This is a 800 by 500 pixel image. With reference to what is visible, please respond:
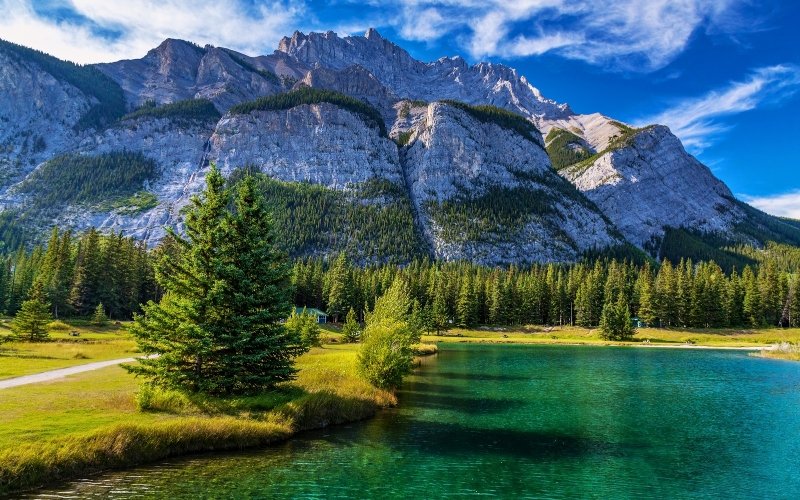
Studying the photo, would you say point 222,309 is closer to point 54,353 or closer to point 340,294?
point 54,353

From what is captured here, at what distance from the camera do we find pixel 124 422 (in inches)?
945

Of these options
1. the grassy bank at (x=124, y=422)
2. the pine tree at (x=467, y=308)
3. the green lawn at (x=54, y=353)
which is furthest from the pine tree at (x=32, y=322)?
the pine tree at (x=467, y=308)

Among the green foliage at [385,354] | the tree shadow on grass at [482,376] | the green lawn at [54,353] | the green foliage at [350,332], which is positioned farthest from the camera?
the green foliage at [350,332]

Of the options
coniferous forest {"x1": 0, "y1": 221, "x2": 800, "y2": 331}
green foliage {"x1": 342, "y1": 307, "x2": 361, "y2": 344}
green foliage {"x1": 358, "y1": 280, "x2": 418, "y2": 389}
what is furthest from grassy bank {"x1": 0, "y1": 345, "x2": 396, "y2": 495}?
coniferous forest {"x1": 0, "y1": 221, "x2": 800, "y2": 331}

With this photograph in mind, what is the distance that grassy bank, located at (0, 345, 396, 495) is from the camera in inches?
779

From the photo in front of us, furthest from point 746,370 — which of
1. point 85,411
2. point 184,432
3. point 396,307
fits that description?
point 85,411

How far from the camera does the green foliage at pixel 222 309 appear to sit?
30344 millimetres

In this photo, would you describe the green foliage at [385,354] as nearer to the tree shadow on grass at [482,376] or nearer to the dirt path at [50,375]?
the tree shadow on grass at [482,376]

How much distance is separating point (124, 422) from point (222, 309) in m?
9.14

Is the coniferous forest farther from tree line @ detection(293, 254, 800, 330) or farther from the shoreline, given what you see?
the shoreline

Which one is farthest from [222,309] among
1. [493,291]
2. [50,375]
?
[493,291]

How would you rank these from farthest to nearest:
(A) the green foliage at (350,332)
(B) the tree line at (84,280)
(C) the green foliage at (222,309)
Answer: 1. (B) the tree line at (84,280)
2. (A) the green foliage at (350,332)
3. (C) the green foliage at (222,309)

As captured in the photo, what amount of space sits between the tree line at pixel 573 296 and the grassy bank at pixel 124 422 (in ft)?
311

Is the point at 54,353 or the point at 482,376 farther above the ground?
the point at 54,353
